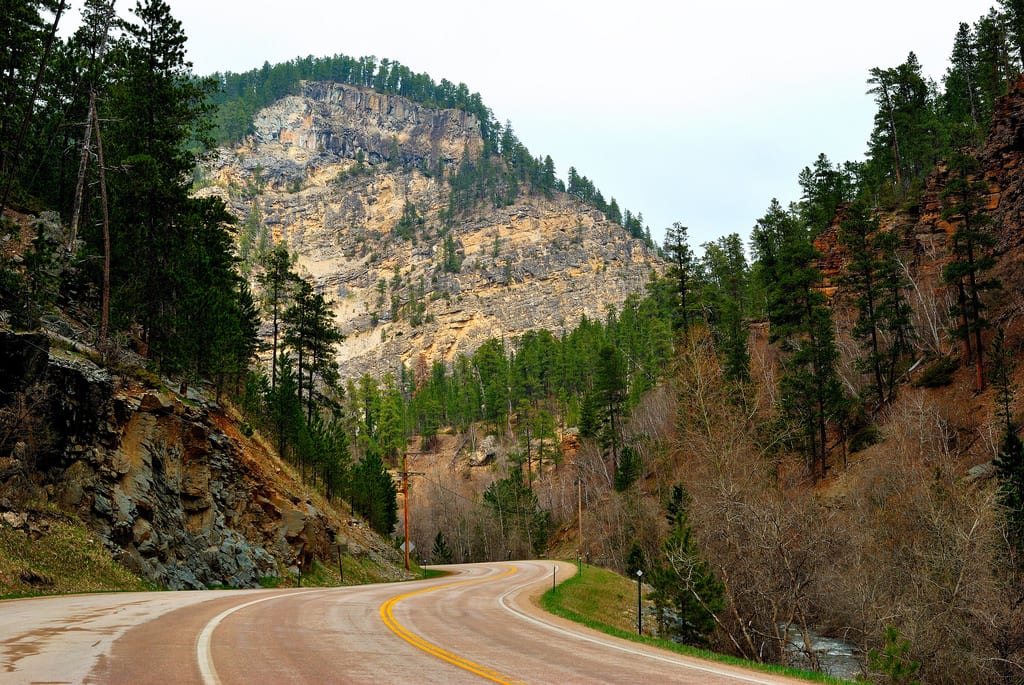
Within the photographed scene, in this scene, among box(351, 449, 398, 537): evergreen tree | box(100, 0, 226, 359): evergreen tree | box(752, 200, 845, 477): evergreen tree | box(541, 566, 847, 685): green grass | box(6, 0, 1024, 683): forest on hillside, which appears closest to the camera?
box(541, 566, 847, 685): green grass

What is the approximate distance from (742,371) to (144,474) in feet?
124

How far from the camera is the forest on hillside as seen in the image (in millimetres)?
22266

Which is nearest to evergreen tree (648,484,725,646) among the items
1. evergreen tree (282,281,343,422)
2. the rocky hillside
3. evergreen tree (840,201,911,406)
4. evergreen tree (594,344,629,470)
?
evergreen tree (840,201,911,406)

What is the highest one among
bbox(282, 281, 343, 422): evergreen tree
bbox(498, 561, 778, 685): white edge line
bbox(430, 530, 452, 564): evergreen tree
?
bbox(282, 281, 343, 422): evergreen tree

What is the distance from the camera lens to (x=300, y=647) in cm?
988

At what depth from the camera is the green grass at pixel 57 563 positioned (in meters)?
17.0

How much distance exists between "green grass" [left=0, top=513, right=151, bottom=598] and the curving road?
218 centimetres

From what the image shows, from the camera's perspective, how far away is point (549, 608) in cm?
2030

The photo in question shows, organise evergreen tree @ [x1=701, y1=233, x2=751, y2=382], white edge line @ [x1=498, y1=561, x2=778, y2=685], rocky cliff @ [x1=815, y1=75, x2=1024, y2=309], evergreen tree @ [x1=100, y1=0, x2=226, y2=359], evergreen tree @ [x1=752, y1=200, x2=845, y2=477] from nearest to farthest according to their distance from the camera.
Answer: white edge line @ [x1=498, y1=561, x2=778, y2=685]
evergreen tree @ [x1=100, y1=0, x2=226, y2=359]
rocky cliff @ [x1=815, y1=75, x2=1024, y2=309]
evergreen tree @ [x1=752, y1=200, x2=845, y2=477]
evergreen tree @ [x1=701, y1=233, x2=751, y2=382]

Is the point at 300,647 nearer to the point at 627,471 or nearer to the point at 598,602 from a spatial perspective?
the point at 598,602

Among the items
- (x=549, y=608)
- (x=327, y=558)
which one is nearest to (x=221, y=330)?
(x=327, y=558)

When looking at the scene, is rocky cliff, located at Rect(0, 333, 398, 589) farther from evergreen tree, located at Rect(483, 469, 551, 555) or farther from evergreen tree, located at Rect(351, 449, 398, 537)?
evergreen tree, located at Rect(483, 469, 551, 555)

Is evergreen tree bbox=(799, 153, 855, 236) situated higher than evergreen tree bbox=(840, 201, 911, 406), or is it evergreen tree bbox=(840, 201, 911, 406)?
evergreen tree bbox=(799, 153, 855, 236)

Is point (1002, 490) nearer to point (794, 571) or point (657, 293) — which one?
point (794, 571)
